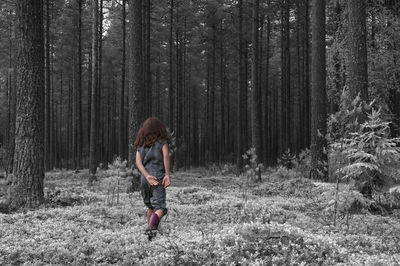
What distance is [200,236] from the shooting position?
686 cm

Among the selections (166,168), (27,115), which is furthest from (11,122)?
(166,168)

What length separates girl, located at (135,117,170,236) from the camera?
6.71 meters

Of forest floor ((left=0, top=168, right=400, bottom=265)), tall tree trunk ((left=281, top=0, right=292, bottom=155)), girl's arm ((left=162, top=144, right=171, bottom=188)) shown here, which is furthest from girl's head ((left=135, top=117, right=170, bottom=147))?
tall tree trunk ((left=281, top=0, right=292, bottom=155))

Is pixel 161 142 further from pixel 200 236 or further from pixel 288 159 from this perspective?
pixel 288 159

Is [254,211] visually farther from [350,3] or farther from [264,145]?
[264,145]

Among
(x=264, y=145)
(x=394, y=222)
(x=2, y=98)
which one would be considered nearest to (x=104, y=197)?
(x=394, y=222)

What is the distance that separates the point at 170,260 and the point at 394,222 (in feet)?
19.9

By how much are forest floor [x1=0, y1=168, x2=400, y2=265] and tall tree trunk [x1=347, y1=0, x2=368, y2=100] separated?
3.22 metres

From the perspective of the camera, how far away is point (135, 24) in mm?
14203

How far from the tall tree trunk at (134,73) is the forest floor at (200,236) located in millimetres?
3452

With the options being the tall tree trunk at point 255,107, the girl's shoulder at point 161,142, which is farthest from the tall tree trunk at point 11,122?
the girl's shoulder at point 161,142

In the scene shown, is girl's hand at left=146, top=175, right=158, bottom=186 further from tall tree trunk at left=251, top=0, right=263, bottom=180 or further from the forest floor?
tall tree trunk at left=251, top=0, right=263, bottom=180

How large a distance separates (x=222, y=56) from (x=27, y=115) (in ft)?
85.9

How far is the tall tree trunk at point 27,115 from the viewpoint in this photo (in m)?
9.94
